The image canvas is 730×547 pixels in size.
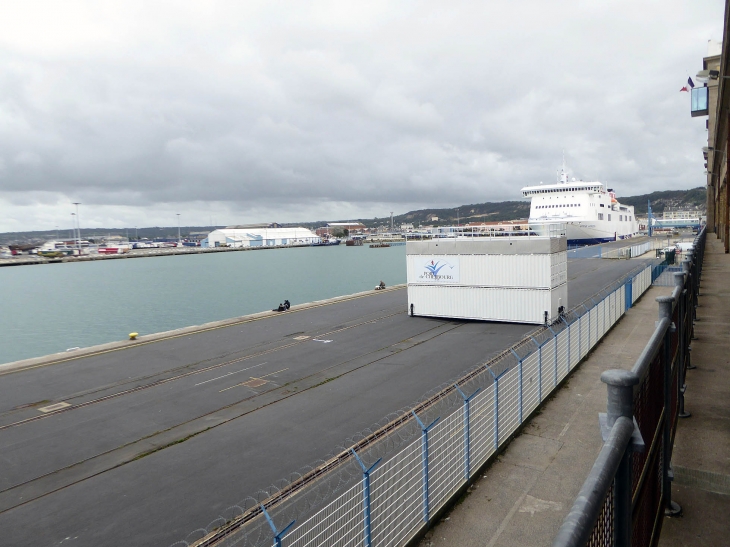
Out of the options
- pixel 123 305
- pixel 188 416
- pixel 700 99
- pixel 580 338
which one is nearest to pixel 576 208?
pixel 700 99

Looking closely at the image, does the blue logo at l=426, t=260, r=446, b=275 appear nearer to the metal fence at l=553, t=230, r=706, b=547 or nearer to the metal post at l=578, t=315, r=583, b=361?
the metal post at l=578, t=315, r=583, b=361

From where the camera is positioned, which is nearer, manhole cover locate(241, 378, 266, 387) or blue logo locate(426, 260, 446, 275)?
manhole cover locate(241, 378, 266, 387)

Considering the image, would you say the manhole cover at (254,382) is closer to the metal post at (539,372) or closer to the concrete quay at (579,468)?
the metal post at (539,372)

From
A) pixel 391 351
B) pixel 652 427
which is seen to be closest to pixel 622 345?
pixel 391 351

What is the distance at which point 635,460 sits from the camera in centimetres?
363

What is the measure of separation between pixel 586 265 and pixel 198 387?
5347 cm

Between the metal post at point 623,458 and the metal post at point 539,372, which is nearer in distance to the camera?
the metal post at point 623,458

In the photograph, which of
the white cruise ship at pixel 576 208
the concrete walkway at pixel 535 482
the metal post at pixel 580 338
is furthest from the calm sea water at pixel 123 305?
the white cruise ship at pixel 576 208

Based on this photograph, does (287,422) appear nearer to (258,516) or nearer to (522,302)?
(258,516)

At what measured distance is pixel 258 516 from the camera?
29.9ft

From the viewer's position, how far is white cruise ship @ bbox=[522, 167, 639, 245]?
10106 cm

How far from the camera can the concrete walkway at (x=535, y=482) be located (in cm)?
802

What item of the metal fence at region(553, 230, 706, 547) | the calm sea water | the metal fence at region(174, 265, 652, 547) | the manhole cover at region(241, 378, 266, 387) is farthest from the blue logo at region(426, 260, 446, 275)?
the calm sea water

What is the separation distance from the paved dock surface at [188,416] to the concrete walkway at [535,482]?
389 cm
